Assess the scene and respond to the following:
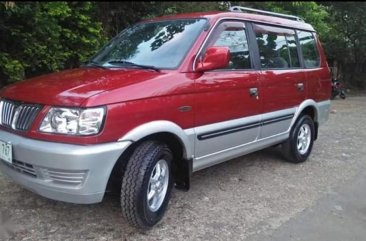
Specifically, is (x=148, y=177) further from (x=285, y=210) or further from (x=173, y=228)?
(x=285, y=210)

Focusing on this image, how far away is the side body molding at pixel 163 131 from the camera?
3566mm

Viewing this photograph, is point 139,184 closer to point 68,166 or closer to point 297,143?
point 68,166

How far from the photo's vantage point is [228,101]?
453 centimetres

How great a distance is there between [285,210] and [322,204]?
484mm

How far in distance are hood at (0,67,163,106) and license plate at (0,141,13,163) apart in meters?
0.38

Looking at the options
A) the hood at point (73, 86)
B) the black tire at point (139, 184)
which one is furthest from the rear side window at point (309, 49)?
the black tire at point (139, 184)

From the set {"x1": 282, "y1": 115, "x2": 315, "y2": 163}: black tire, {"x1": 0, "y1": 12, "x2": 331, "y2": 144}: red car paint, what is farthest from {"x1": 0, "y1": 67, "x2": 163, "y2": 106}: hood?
{"x1": 282, "y1": 115, "x2": 315, "y2": 163}: black tire

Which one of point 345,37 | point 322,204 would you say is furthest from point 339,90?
point 322,204

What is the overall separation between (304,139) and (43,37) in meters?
4.27

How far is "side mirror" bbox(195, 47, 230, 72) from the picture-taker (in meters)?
4.14

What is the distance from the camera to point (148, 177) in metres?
3.69

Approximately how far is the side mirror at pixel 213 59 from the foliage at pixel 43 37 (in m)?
3.35

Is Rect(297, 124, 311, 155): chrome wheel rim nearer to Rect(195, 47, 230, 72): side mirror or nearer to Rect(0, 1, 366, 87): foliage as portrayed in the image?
Rect(195, 47, 230, 72): side mirror

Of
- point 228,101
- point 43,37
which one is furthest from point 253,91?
point 43,37
